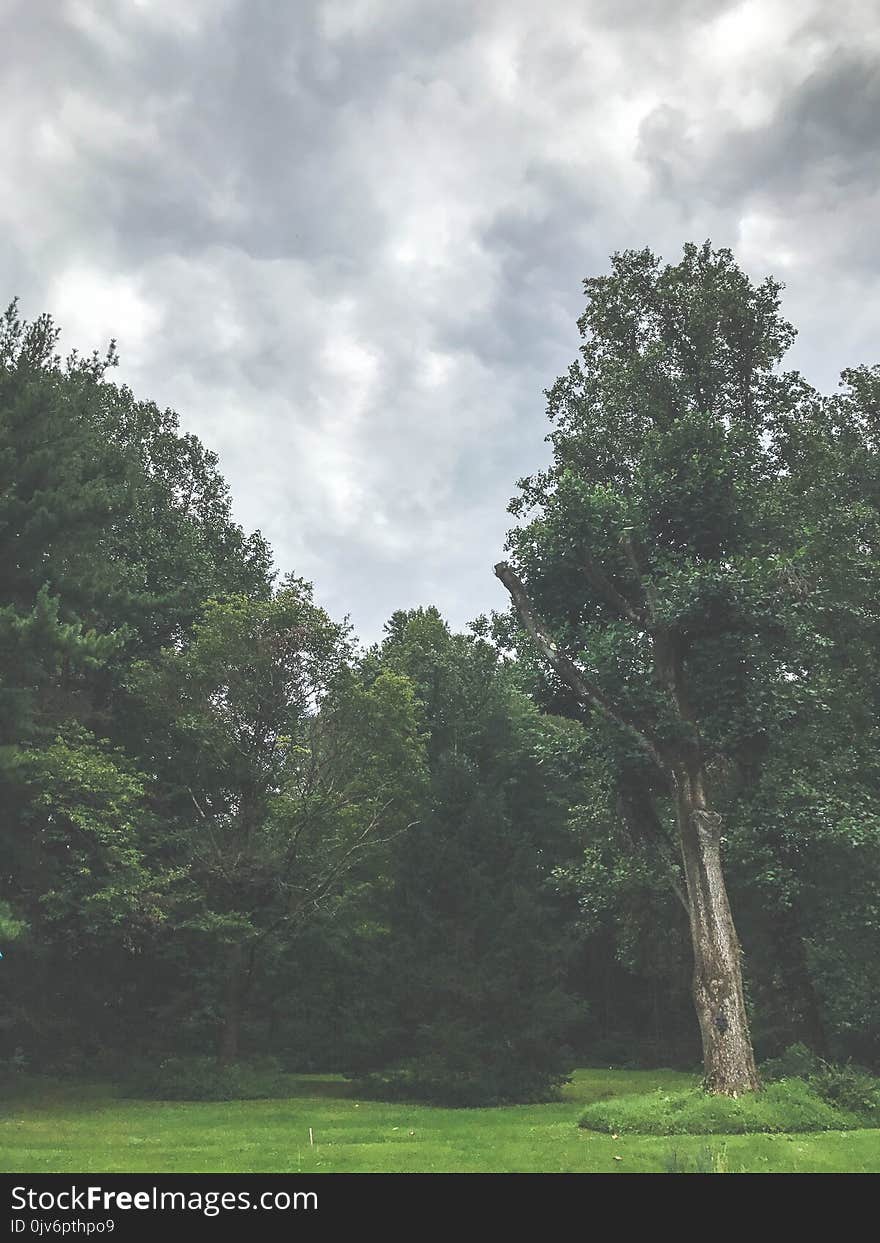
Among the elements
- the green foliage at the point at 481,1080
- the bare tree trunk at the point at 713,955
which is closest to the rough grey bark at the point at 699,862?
the bare tree trunk at the point at 713,955

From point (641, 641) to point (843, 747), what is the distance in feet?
24.4

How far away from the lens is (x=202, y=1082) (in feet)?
89.0

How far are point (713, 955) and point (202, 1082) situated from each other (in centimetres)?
1592

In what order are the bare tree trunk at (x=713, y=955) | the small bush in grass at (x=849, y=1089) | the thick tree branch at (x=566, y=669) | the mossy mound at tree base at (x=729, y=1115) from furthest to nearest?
the thick tree branch at (x=566, y=669), the bare tree trunk at (x=713, y=955), the small bush in grass at (x=849, y=1089), the mossy mound at tree base at (x=729, y=1115)

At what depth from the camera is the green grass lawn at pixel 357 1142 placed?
43.0 ft

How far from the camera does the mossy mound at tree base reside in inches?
647

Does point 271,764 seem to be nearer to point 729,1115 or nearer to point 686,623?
point 686,623

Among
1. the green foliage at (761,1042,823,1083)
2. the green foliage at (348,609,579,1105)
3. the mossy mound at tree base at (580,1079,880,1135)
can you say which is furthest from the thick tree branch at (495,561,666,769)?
the mossy mound at tree base at (580,1079,880,1135)

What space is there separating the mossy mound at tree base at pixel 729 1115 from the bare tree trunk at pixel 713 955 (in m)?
0.62

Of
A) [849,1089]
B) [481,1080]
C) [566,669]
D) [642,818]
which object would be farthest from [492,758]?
[849,1089]

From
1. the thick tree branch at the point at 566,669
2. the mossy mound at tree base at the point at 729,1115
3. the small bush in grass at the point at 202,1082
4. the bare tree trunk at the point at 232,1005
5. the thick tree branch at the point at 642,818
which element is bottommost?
the small bush in grass at the point at 202,1082

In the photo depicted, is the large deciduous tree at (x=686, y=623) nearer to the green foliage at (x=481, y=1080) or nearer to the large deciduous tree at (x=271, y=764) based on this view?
the green foliage at (x=481, y=1080)

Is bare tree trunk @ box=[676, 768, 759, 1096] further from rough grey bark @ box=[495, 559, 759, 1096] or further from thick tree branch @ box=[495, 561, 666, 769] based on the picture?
thick tree branch @ box=[495, 561, 666, 769]
